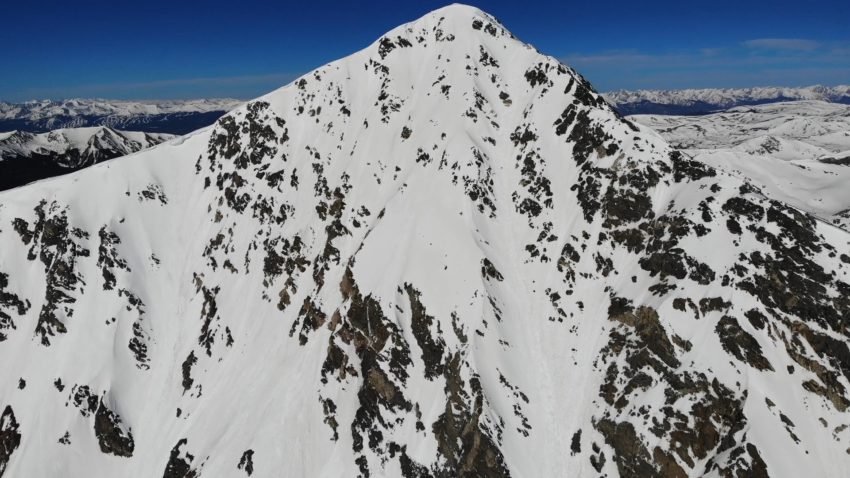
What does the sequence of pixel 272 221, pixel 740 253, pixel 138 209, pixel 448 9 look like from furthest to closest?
1. pixel 448 9
2. pixel 138 209
3. pixel 272 221
4. pixel 740 253

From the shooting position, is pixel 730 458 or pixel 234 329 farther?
pixel 234 329

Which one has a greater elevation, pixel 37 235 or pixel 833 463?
pixel 37 235

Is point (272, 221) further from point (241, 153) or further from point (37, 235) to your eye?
point (37, 235)

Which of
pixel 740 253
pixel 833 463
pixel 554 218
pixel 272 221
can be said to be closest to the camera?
pixel 833 463

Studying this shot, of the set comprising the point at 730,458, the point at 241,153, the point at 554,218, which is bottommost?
the point at 730,458

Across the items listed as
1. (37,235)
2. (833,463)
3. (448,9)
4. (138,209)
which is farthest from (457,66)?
(37,235)

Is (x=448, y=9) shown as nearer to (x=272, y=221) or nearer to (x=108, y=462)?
(x=272, y=221)

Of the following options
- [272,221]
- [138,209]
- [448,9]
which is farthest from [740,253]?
[138,209]
